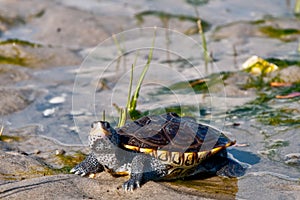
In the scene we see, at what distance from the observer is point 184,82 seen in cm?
730

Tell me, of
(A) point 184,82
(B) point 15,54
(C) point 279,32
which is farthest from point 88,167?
(C) point 279,32

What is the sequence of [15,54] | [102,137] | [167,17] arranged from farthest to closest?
[167,17]
[15,54]
[102,137]

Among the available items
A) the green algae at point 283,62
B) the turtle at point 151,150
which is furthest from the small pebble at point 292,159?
the green algae at point 283,62

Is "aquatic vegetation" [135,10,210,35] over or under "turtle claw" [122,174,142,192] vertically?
over

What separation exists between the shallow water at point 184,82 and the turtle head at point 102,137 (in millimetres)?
668

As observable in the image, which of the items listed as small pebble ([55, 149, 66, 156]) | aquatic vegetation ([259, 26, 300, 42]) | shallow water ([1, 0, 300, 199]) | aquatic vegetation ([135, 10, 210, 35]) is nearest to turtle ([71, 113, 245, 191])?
shallow water ([1, 0, 300, 199])

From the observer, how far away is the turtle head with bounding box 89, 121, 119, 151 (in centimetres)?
414

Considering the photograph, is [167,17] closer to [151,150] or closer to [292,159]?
[292,159]

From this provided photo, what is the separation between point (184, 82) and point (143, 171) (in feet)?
10.3

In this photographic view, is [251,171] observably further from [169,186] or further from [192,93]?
[192,93]

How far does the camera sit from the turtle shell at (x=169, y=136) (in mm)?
4383

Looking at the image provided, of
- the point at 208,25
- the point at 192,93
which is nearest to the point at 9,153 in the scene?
the point at 192,93

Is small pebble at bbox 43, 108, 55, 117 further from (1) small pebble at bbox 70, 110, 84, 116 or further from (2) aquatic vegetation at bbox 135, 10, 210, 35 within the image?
(2) aquatic vegetation at bbox 135, 10, 210, 35

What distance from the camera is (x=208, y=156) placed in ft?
15.0
